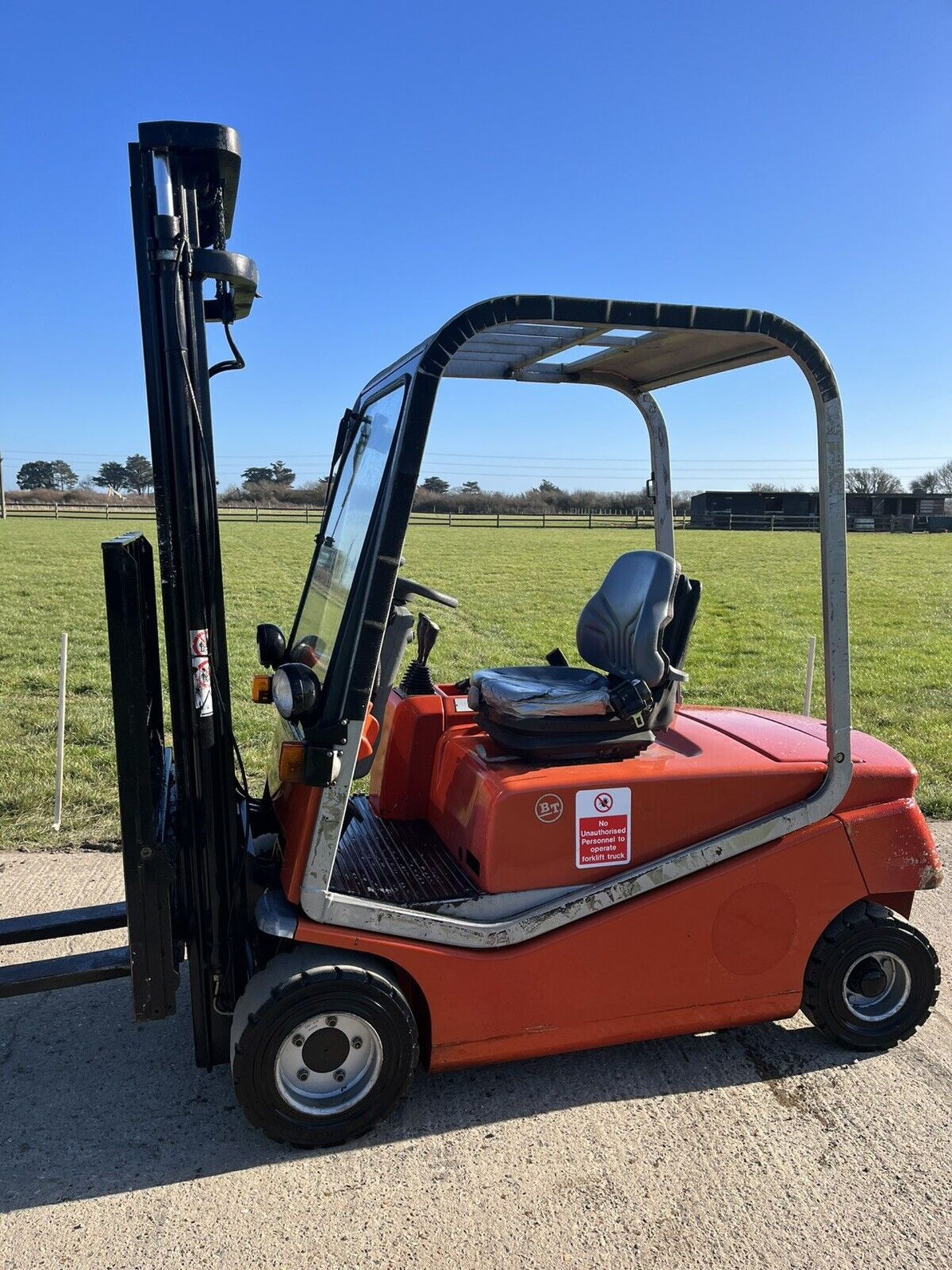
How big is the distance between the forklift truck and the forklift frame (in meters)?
0.01

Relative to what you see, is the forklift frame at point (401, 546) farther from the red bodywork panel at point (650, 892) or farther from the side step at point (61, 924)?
the side step at point (61, 924)

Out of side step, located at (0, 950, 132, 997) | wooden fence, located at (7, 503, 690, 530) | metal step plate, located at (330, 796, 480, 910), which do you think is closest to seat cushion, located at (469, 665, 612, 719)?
metal step plate, located at (330, 796, 480, 910)

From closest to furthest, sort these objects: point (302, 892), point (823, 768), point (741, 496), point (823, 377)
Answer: point (302, 892)
point (823, 377)
point (823, 768)
point (741, 496)

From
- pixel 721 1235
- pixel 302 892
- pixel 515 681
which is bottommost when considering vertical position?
pixel 721 1235

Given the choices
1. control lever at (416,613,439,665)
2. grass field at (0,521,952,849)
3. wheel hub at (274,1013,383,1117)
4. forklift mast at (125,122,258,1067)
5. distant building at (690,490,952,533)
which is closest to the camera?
forklift mast at (125,122,258,1067)

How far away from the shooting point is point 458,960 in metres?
3.16

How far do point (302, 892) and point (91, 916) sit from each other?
1.16 m

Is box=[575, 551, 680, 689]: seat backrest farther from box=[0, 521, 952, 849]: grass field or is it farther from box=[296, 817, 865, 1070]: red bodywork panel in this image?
box=[0, 521, 952, 849]: grass field

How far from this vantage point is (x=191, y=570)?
3066 mm

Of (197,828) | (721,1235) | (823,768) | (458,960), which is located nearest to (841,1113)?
(721,1235)

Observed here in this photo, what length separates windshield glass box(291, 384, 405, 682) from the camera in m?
3.24

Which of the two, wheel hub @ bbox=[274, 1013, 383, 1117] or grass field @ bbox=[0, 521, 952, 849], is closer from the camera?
wheel hub @ bbox=[274, 1013, 383, 1117]

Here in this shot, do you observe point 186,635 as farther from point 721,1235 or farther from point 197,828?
point 721,1235

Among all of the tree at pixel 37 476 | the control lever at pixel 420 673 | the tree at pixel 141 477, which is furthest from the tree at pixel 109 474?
the control lever at pixel 420 673
